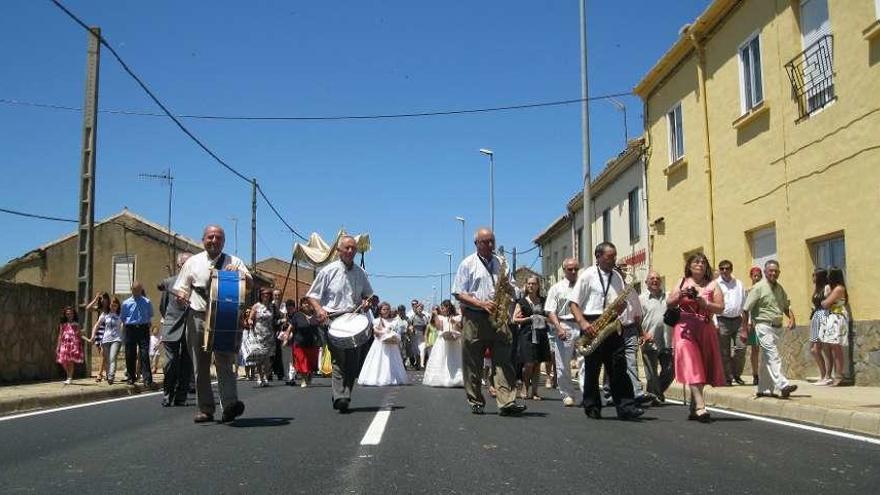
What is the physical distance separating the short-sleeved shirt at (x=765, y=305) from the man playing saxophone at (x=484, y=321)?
3503 mm

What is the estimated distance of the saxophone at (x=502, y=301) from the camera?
8.44 meters

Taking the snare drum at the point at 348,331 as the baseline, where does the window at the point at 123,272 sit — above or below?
above

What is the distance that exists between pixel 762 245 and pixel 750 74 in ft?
11.0

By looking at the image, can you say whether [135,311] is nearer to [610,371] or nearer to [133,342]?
[133,342]

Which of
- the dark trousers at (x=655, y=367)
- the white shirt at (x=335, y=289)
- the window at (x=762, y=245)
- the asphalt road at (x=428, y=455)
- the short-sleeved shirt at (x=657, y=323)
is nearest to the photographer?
the asphalt road at (x=428, y=455)

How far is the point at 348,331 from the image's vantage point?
8719mm

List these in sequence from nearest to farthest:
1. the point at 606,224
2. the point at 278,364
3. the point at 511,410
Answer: the point at 511,410, the point at 278,364, the point at 606,224

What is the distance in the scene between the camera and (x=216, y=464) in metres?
5.34

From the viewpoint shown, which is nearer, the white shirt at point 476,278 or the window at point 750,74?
the white shirt at point 476,278

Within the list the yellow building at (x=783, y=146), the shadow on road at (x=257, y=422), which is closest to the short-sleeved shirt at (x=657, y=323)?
the yellow building at (x=783, y=146)

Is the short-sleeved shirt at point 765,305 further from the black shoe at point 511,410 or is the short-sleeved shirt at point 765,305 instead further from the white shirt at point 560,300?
the black shoe at point 511,410

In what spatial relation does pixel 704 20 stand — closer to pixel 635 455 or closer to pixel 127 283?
pixel 635 455

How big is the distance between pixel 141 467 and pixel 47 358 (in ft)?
41.5

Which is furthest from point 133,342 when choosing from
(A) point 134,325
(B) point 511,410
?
(B) point 511,410
